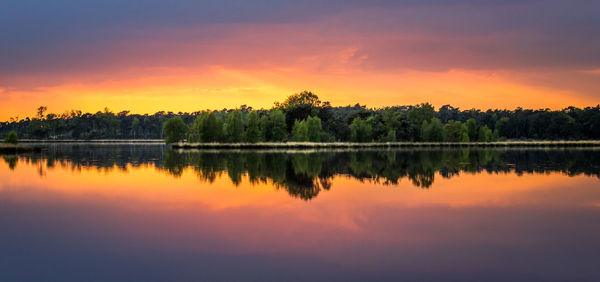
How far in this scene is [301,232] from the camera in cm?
1277

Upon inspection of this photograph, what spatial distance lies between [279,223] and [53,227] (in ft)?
21.9

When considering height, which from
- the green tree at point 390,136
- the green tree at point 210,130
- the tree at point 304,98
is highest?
the tree at point 304,98

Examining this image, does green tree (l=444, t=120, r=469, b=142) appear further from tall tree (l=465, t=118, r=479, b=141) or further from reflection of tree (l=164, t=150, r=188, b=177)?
reflection of tree (l=164, t=150, r=188, b=177)

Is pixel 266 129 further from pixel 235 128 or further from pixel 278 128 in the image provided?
pixel 235 128

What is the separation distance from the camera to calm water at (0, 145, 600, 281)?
31.3ft

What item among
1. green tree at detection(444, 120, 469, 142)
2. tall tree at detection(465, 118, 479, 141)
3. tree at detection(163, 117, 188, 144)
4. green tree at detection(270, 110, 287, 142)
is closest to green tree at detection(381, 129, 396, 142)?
green tree at detection(444, 120, 469, 142)

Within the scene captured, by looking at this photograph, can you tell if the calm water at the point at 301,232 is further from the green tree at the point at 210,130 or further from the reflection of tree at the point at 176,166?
the green tree at the point at 210,130

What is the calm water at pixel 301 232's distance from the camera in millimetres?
9531

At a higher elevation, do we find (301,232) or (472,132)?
(472,132)

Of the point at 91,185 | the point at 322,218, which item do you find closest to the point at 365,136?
the point at 91,185

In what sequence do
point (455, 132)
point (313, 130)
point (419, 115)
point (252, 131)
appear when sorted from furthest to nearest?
point (419, 115), point (455, 132), point (313, 130), point (252, 131)

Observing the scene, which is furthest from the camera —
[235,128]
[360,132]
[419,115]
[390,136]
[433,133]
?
[419,115]

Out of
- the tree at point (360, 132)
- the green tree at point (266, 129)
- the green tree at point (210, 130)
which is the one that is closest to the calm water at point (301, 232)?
the green tree at point (210, 130)

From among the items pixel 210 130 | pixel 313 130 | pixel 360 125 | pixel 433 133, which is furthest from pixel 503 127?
pixel 210 130
